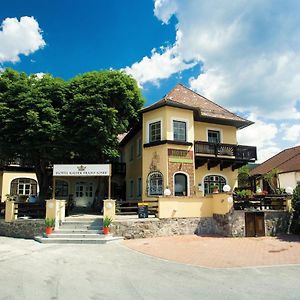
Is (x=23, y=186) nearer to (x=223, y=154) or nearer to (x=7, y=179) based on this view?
(x=7, y=179)

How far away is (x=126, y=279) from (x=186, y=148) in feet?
38.9

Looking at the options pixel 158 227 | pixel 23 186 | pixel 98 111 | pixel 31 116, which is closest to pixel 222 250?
pixel 158 227

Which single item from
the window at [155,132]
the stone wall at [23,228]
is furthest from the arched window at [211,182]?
the stone wall at [23,228]

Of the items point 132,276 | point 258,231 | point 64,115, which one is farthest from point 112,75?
point 132,276

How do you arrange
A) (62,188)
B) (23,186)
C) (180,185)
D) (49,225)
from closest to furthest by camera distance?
(49,225), (180,185), (23,186), (62,188)

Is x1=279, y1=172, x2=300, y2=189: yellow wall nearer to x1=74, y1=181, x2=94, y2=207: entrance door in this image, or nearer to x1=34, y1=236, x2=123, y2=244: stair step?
x1=74, y1=181, x2=94, y2=207: entrance door

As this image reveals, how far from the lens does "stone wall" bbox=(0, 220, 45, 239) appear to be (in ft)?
48.4

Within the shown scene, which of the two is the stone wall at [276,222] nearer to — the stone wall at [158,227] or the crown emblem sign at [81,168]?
the stone wall at [158,227]

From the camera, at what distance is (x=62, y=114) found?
17703mm

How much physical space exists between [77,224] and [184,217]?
5353 mm

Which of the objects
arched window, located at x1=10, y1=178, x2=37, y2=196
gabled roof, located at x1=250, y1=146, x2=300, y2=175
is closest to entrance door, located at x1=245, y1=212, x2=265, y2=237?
gabled roof, located at x1=250, y1=146, x2=300, y2=175

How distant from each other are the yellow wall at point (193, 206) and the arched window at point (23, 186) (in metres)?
16.5

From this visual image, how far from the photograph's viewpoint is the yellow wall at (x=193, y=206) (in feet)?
49.9

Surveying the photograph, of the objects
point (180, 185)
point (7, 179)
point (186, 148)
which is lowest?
point (180, 185)
